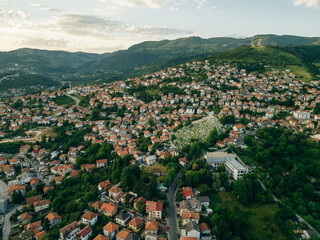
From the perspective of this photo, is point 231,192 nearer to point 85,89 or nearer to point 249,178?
point 249,178

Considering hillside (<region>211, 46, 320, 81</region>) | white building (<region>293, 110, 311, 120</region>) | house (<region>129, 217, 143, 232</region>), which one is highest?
hillside (<region>211, 46, 320, 81</region>)

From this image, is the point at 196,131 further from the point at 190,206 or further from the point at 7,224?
the point at 7,224

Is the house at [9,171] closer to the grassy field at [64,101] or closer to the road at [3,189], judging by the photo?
the road at [3,189]

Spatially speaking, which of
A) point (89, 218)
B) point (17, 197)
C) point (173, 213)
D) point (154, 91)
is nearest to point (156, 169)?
point (173, 213)

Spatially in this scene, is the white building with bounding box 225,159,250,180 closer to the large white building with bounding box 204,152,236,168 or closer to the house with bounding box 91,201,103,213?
the large white building with bounding box 204,152,236,168

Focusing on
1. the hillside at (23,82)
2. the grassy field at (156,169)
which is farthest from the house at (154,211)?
the hillside at (23,82)

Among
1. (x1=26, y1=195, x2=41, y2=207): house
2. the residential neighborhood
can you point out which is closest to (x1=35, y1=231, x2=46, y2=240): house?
the residential neighborhood
